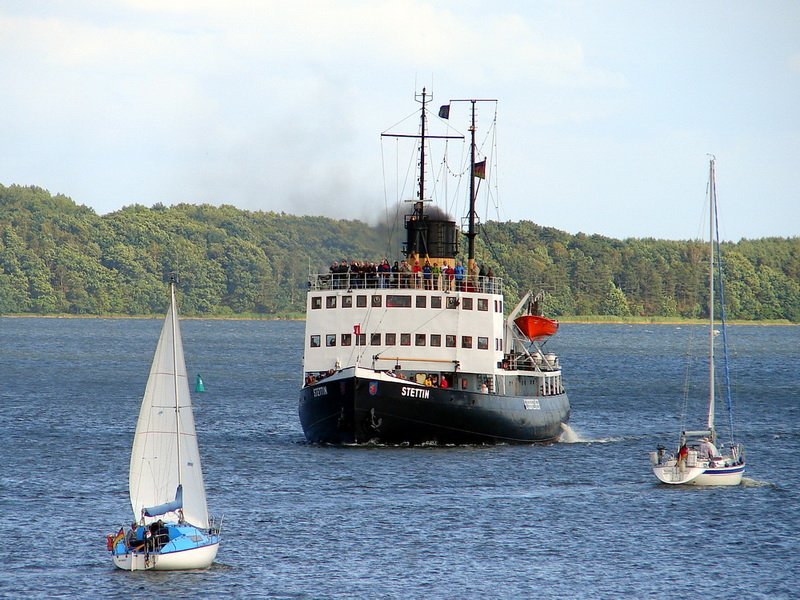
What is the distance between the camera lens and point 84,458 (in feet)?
219

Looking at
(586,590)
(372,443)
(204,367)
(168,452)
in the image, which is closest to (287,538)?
(168,452)

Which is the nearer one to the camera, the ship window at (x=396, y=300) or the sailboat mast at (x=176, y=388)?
the sailboat mast at (x=176, y=388)

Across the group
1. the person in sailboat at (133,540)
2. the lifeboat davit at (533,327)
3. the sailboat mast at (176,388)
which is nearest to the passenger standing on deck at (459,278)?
the lifeboat davit at (533,327)

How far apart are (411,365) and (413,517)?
16357 mm

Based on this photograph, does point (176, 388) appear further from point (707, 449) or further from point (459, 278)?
point (459, 278)

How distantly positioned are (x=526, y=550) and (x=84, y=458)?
27524 millimetres

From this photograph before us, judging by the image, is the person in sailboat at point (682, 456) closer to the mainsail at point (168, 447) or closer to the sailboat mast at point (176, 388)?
the mainsail at point (168, 447)

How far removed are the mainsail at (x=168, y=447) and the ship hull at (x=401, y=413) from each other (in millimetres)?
21943

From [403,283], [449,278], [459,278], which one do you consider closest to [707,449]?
[459,278]

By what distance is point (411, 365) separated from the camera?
67750 mm

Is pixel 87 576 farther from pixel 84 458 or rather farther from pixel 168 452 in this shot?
pixel 84 458

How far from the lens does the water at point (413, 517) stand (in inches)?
1668

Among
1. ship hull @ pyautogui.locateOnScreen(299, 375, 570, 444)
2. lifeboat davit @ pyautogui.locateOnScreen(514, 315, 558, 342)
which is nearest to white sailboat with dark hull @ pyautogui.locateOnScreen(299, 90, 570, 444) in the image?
ship hull @ pyautogui.locateOnScreen(299, 375, 570, 444)

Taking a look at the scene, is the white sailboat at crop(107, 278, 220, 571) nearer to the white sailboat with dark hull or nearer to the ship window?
the white sailboat with dark hull
